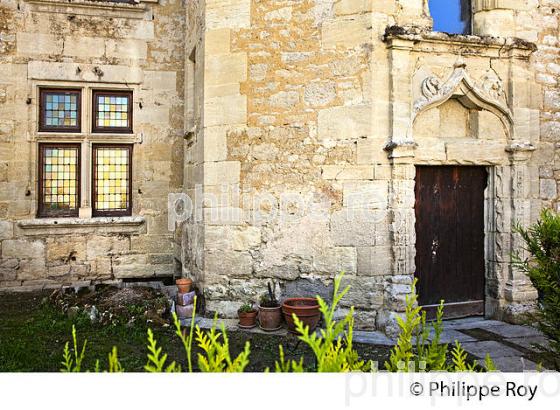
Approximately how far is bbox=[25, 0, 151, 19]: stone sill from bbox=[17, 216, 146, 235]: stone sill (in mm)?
2988

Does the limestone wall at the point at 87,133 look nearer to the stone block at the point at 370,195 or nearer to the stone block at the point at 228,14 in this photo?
the stone block at the point at 228,14

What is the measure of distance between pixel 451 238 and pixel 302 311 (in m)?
2.03

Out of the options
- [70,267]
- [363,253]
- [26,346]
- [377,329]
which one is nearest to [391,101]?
[363,253]

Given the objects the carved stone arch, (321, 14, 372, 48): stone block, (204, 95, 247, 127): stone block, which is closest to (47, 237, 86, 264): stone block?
(204, 95, 247, 127): stone block

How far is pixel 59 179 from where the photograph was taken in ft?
21.1

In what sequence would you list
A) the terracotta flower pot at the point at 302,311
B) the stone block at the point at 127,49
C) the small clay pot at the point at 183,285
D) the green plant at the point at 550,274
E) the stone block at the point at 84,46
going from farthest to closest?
the stone block at the point at 127,49 < the stone block at the point at 84,46 < the small clay pot at the point at 183,285 < the terracotta flower pot at the point at 302,311 < the green plant at the point at 550,274

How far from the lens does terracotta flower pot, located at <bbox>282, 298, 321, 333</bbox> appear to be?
4508 millimetres

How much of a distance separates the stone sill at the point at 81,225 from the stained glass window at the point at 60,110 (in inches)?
53.0

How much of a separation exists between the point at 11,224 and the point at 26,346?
2685 millimetres

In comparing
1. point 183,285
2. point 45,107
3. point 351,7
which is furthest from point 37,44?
point 351,7

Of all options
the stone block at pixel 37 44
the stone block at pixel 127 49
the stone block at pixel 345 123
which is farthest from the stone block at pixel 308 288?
the stone block at pixel 37 44

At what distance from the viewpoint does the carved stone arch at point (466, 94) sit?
483 cm

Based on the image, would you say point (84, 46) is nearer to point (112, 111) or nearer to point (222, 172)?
point (112, 111)

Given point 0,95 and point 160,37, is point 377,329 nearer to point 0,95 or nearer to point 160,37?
point 160,37
